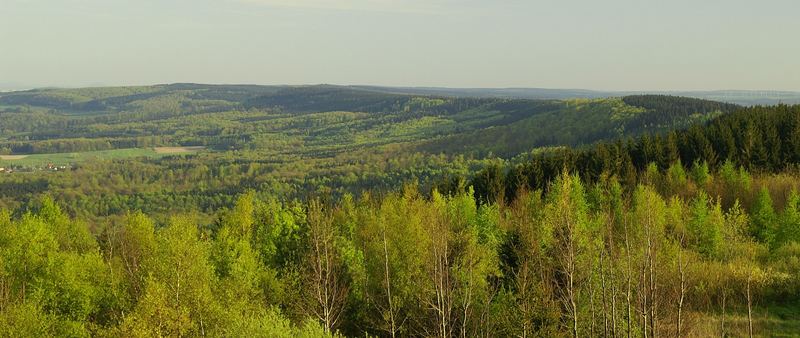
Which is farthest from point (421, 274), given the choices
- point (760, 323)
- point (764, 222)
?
point (764, 222)

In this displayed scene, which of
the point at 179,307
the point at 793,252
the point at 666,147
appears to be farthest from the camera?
the point at 666,147

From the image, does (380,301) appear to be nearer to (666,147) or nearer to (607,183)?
(607,183)

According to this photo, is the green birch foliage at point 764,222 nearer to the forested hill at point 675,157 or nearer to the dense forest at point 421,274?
the dense forest at point 421,274

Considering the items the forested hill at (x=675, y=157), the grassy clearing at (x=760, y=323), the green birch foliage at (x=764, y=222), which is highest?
the forested hill at (x=675, y=157)

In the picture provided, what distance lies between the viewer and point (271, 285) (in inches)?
2121

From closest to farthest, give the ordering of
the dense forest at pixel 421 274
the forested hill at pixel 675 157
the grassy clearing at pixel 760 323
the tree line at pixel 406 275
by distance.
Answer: the dense forest at pixel 421 274, the tree line at pixel 406 275, the grassy clearing at pixel 760 323, the forested hill at pixel 675 157

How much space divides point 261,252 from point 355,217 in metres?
13.2

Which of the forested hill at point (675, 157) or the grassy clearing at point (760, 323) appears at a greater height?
the forested hill at point (675, 157)

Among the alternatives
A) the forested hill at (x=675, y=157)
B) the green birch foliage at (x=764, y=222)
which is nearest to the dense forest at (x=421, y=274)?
the green birch foliage at (x=764, y=222)

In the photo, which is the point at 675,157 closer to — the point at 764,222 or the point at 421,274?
the point at 764,222

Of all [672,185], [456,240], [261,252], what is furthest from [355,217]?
[672,185]

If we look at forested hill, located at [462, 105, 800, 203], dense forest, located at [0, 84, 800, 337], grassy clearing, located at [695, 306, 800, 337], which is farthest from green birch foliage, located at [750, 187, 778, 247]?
forested hill, located at [462, 105, 800, 203]

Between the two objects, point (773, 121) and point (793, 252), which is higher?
point (773, 121)

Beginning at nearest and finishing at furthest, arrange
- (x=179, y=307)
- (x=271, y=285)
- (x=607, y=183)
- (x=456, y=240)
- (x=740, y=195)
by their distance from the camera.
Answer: (x=179, y=307)
(x=456, y=240)
(x=271, y=285)
(x=740, y=195)
(x=607, y=183)
